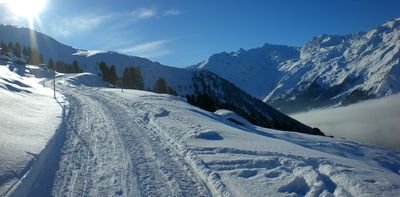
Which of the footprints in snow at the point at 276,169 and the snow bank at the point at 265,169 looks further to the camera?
the footprints in snow at the point at 276,169

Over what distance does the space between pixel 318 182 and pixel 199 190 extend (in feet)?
12.9

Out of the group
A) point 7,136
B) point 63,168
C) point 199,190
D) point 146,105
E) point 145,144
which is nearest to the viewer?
point 199,190

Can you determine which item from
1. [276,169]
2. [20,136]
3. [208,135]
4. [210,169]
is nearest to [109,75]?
[208,135]

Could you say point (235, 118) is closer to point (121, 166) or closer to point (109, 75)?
point (121, 166)

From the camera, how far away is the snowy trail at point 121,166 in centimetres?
1222

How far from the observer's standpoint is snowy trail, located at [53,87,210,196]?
40.1 feet

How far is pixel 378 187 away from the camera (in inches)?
500

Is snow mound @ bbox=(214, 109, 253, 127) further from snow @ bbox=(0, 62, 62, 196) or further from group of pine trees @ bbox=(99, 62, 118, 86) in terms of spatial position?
group of pine trees @ bbox=(99, 62, 118, 86)

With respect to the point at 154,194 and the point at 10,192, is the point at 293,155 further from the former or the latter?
the point at 10,192

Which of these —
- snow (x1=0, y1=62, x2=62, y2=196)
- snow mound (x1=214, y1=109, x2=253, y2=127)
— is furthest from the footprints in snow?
snow mound (x1=214, y1=109, x2=253, y2=127)

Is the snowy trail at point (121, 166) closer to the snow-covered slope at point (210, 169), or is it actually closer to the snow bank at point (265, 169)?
the snow-covered slope at point (210, 169)

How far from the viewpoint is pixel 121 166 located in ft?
47.9

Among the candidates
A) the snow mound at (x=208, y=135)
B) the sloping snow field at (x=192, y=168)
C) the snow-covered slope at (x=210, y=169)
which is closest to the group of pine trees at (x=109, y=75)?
the sloping snow field at (x=192, y=168)

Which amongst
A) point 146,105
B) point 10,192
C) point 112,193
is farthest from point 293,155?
point 146,105
